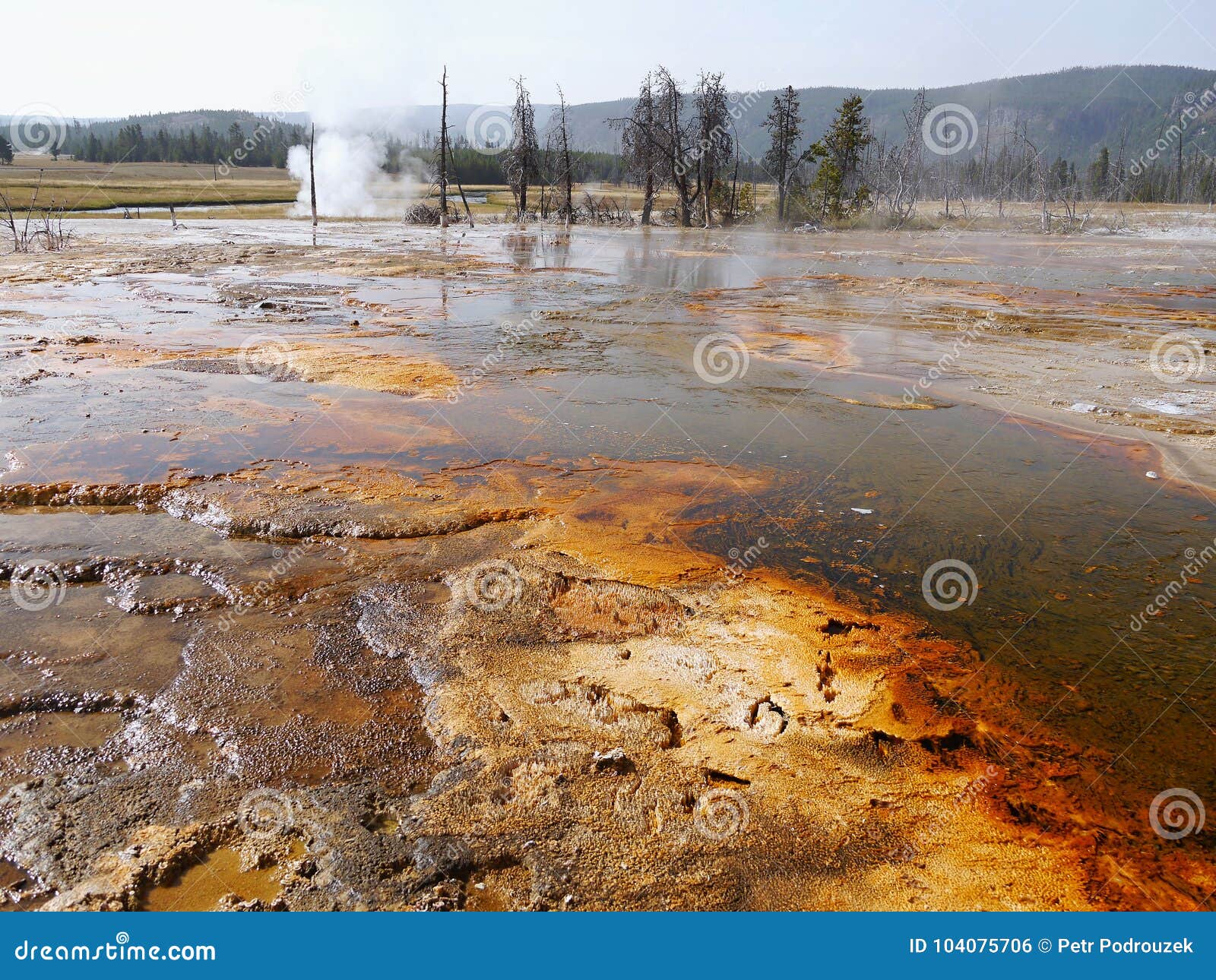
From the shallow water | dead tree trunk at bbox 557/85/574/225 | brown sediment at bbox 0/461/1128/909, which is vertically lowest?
brown sediment at bbox 0/461/1128/909

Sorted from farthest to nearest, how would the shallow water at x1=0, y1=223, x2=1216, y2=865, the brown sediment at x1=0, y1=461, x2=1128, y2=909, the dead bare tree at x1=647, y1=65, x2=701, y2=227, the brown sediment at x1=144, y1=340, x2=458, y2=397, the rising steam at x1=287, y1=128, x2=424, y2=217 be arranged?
the rising steam at x1=287, y1=128, x2=424, y2=217, the dead bare tree at x1=647, y1=65, x2=701, y2=227, the brown sediment at x1=144, y1=340, x2=458, y2=397, the shallow water at x1=0, y1=223, x2=1216, y2=865, the brown sediment at x1=0, y1=461, x2=1128, y2=909

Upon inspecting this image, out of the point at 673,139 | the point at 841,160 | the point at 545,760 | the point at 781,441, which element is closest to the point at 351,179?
the point at 673,139

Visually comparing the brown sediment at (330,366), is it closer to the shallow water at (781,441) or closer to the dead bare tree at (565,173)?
the shallow water at (781,441)

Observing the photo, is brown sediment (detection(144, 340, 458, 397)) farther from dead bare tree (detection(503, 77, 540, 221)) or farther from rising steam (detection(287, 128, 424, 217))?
rising steam (detection(287, 128, 424, 217))

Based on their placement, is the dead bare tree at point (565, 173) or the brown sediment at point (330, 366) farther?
the dead bare tree at point (565, 173)

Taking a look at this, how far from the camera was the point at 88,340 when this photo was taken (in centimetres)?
1191

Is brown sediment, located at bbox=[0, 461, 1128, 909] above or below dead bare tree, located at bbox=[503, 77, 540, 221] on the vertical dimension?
below

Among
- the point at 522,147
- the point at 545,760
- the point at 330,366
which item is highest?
the point at 522,147

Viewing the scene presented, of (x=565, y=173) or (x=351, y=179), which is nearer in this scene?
(x=565, y=173)

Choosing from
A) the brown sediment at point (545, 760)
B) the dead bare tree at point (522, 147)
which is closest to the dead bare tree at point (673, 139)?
the dead bare tree at point (522, 147)

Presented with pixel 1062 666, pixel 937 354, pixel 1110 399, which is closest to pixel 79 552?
pixel 1062 666

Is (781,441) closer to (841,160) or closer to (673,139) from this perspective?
(673,139)

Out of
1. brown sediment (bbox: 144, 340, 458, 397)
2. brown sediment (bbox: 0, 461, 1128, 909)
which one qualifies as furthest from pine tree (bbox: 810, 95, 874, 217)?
brown sediment (bbox: 0, 461, 1128, 909)

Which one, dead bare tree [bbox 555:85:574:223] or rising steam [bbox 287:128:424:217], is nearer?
dead bare tree [bbox 555:85:574:223]
